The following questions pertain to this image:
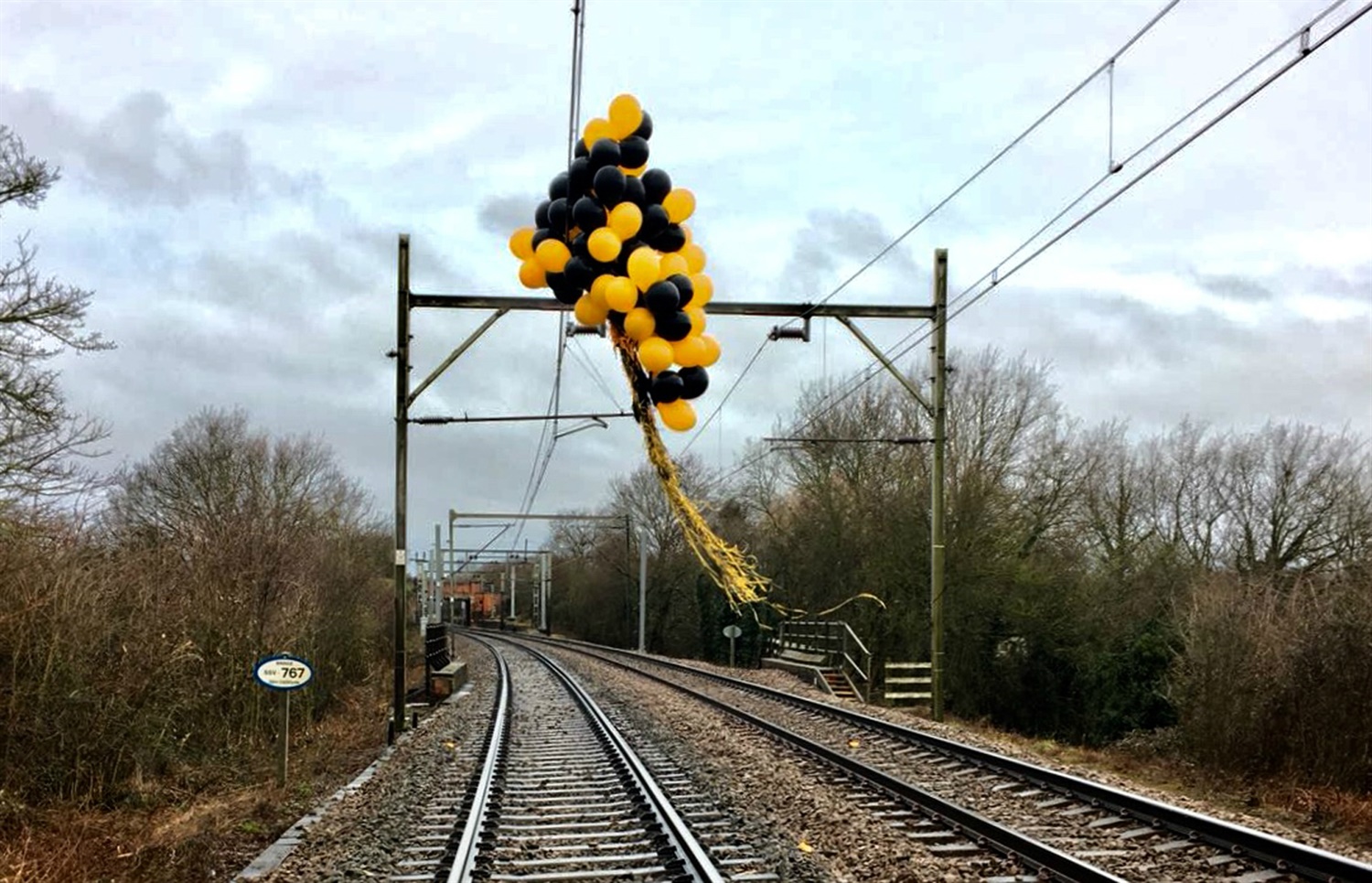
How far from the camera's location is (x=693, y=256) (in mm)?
7891

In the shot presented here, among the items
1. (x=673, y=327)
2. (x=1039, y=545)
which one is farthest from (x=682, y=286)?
(x=1039, y=545)

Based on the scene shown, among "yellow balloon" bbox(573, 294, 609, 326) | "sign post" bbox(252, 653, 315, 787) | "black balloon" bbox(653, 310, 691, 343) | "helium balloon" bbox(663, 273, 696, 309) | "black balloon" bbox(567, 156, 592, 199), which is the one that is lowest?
"sign post" bbox(252, 653, 315, 787)

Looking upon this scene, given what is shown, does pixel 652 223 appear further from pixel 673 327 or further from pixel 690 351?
pixel 690 351

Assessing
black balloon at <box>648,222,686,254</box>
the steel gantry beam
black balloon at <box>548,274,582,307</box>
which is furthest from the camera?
the steel gantry beam

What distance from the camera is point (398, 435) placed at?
15.1 m

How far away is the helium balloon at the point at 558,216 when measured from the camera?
757 centimetres

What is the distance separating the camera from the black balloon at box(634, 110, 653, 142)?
7.36 metres

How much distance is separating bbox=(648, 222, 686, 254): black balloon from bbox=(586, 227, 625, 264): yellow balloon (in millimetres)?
428

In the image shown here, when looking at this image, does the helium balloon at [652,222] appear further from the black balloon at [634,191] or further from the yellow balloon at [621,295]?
the yellow balloon at [621,295]

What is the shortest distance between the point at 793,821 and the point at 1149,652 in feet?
62.7

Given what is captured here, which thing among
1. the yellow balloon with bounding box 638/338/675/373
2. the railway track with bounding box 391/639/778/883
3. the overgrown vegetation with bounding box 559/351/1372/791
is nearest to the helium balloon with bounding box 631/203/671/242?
the yellow balloon with bounding box 638/338/675/373

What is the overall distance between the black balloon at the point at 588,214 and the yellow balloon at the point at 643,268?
1.15ft

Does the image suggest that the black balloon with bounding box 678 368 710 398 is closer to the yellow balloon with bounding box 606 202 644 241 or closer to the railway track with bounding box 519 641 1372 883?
the yellow balloon with bounding box 606 202 644 241

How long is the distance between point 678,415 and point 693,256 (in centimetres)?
122
